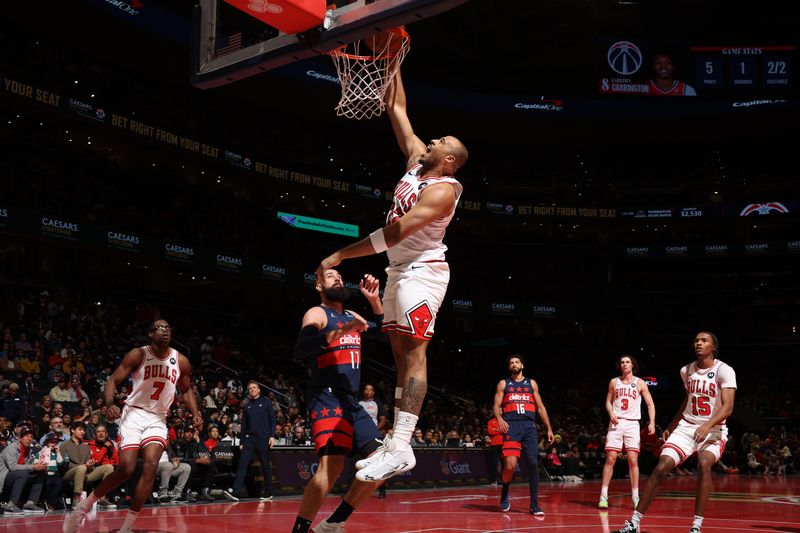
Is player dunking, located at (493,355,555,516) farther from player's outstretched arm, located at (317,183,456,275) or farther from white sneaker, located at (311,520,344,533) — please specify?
player's outstretched arm, located at (317,183,456,275)

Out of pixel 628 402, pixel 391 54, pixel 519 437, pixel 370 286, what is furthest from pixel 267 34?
pixel 628 402

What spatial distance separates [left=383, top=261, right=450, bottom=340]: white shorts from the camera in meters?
5.56

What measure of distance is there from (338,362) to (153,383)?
120 inches

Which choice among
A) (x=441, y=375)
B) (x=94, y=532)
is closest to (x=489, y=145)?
(x=441, y=375)

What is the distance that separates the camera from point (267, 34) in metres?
7.54

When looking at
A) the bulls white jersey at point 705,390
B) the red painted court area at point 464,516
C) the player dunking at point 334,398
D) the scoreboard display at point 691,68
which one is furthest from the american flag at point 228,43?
the scoreboard display at point 691,68

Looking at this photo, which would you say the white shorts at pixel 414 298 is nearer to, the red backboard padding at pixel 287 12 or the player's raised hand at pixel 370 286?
Result: the player's raised hand at pixel 370 286

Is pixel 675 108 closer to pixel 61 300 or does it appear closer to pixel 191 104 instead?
pixel 191 104

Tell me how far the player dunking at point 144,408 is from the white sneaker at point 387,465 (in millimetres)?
3882

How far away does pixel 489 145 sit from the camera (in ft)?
143

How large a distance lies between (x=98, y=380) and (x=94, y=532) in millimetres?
11256

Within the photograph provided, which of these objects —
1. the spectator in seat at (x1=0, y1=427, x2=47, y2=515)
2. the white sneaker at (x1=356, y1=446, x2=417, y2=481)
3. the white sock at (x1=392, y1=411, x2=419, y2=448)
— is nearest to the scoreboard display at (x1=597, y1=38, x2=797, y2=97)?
the spectator in seat at (x1=0, y1=427, x2=47, y2=515)

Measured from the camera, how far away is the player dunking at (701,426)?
8312 millimetres

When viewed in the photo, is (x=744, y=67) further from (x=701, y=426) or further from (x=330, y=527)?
(x=330, y=527)
